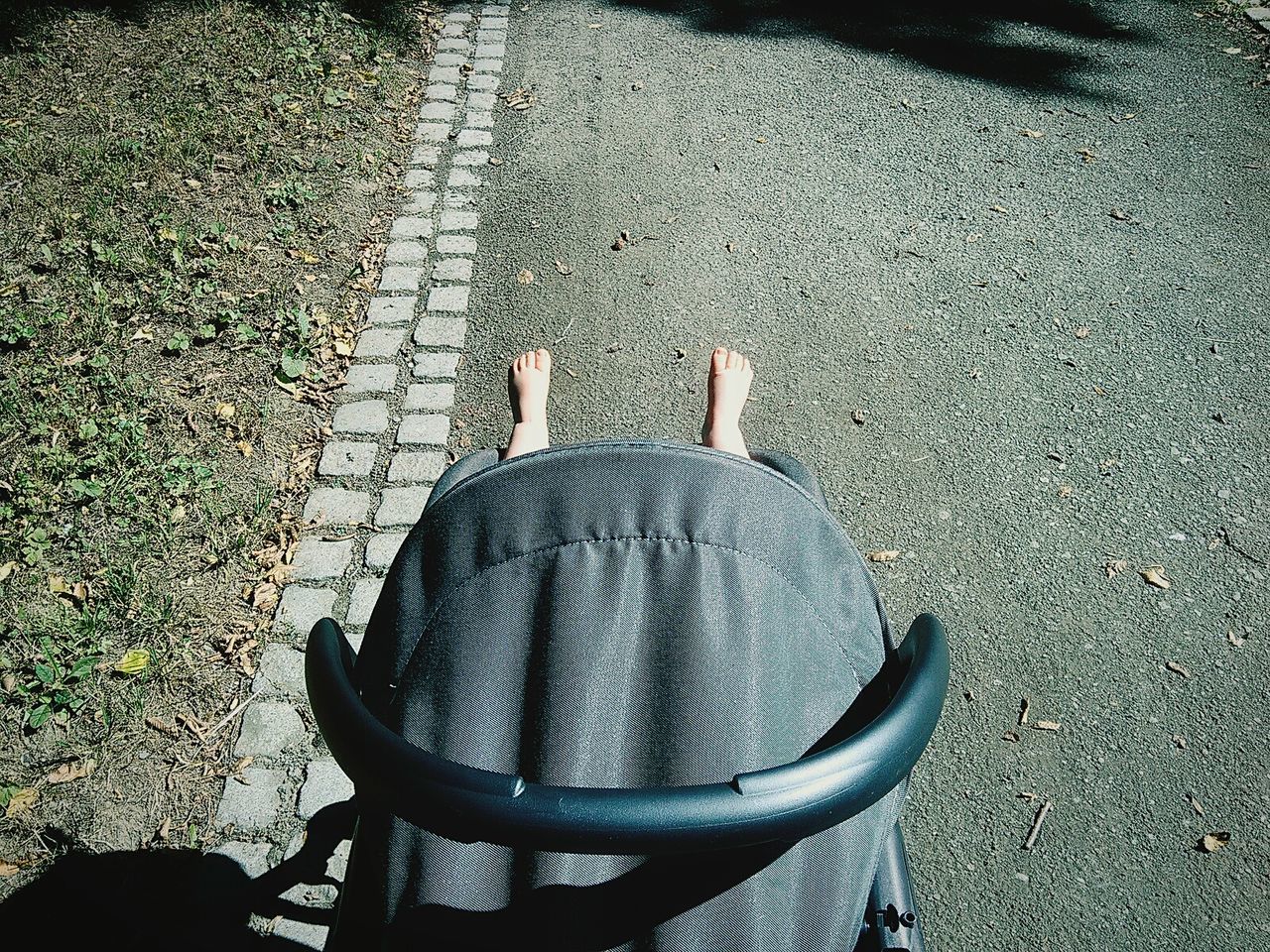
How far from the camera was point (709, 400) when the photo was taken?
3.35m

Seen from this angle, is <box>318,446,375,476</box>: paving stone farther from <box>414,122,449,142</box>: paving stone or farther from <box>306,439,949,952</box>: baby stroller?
<box>414,122,449,142</box>: paving stone

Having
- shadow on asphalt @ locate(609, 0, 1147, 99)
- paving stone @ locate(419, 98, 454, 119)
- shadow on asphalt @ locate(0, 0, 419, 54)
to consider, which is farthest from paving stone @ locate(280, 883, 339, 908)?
shadow on asphalt @ locate(609, 0, 1147, 99)

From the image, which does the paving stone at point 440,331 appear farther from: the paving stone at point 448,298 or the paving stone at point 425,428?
the paving stone at point 425,428

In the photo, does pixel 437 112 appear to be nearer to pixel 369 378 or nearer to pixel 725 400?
pixel 369 378

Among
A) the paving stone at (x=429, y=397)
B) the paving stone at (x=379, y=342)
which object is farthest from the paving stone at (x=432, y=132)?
the paving stone at (x=429, y=397)

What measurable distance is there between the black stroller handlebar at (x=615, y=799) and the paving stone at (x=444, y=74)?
5.63m

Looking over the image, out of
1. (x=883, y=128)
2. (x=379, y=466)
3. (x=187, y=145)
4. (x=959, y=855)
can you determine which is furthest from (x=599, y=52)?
(x=959, y=855)

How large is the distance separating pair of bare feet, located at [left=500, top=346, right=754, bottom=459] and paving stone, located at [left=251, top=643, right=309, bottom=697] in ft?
3.21

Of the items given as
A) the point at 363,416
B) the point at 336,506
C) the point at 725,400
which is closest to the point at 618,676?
the point at 725,400

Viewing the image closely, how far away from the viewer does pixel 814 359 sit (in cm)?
411

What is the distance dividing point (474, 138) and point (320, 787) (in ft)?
13.3

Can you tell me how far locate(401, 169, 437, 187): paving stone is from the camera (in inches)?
199

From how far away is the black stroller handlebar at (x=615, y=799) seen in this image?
1.01m

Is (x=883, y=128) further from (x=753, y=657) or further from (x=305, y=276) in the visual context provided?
(x=753, y=657)
